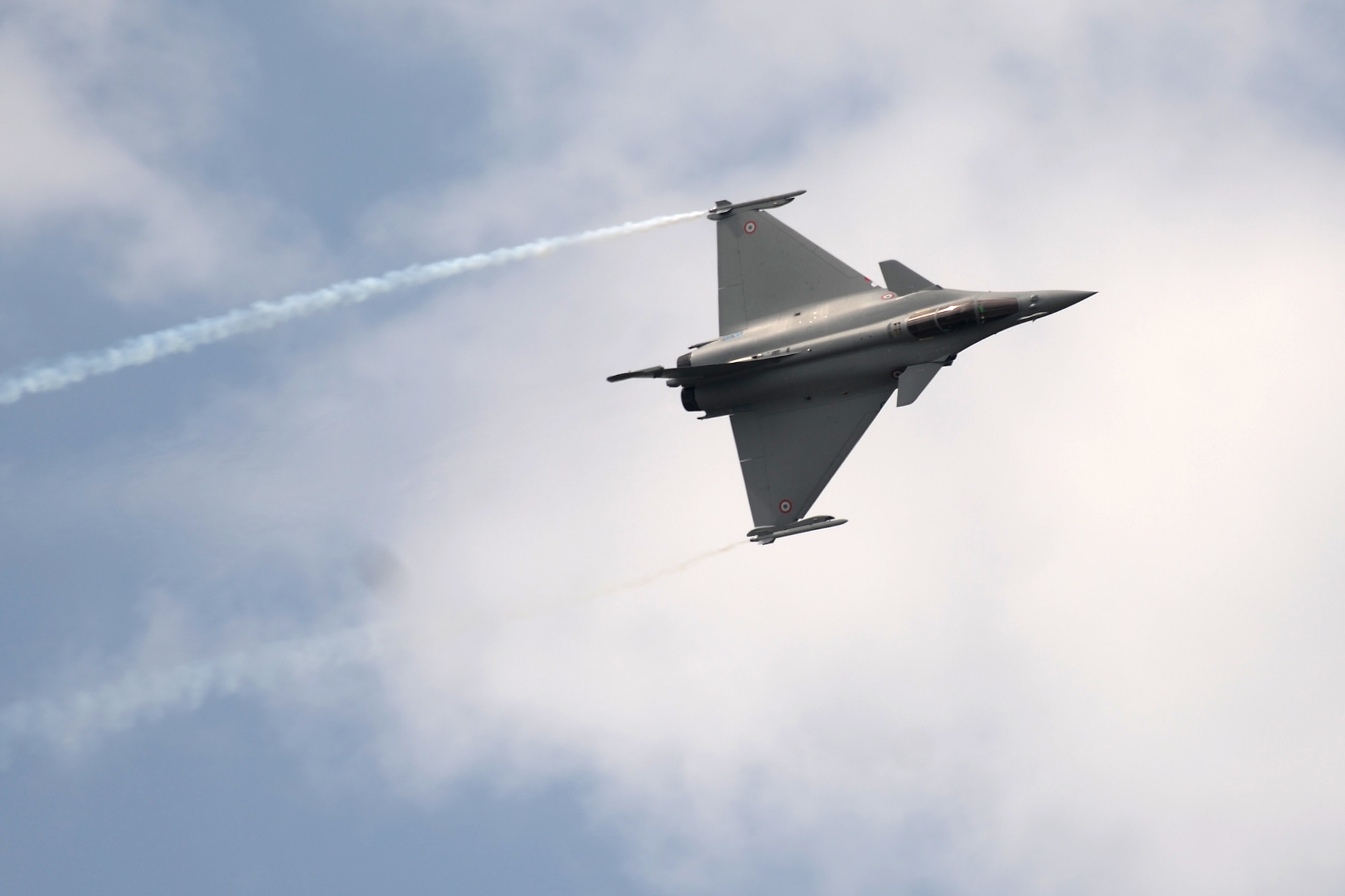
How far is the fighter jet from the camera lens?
6084cm

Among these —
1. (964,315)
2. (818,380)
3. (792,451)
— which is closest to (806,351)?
(818,380)

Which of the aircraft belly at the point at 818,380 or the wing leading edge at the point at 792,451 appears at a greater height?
the aircraft belly at the point at 818,380

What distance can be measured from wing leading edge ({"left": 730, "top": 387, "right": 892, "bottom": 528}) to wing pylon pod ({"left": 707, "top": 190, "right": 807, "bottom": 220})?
7.54 m

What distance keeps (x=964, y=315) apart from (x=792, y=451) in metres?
7.80

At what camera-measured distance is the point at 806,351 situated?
61.8 m

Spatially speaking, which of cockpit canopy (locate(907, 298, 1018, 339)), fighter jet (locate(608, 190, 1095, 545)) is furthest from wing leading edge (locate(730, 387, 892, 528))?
cockpit canopy (locate(907, 298, 1018, 339))

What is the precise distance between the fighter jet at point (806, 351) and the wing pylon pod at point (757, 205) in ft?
1.46

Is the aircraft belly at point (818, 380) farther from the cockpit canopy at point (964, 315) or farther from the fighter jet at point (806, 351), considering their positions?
the cockpit canopy at point (964, 315)

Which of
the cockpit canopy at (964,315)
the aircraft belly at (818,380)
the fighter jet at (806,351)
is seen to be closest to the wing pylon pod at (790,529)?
the fighter jet at (806,351)

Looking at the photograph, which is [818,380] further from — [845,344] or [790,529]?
[790,529]

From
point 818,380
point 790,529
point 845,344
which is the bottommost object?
point 790,529

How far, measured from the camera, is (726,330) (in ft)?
210

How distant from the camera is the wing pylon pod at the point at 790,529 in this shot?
2478 inches

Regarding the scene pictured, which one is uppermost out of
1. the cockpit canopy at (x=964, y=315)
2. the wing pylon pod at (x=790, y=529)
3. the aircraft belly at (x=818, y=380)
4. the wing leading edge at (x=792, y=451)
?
the cockpit canopy at (x=964, y=315)
